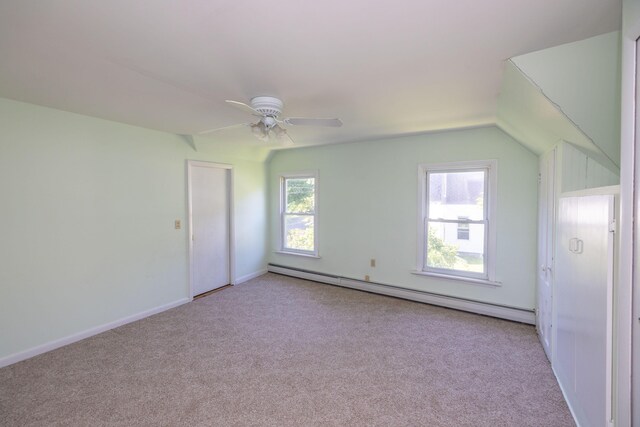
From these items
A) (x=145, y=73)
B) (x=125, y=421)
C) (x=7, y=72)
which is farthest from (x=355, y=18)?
(x=125, y=421)

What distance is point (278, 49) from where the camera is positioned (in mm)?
1653

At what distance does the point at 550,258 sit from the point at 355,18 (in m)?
2.63

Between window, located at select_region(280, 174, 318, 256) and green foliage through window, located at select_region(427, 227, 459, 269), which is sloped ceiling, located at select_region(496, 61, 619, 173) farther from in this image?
window, located at select_region(280, 174, 318, 256)

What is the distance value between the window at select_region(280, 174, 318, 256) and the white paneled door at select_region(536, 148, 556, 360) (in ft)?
10.2

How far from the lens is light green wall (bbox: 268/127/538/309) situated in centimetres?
332

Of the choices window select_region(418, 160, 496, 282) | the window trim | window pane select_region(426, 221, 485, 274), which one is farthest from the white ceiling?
the window trim

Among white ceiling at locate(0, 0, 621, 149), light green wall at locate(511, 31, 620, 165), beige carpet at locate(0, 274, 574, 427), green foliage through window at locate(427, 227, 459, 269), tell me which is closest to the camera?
white ceiling at locate(0, 0, 621, 149)

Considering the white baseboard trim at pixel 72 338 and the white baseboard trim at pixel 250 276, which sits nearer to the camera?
the white baseboard trim at pixel 72 338

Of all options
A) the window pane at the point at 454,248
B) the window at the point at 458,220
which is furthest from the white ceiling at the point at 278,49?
the window pane at the point at 454,248

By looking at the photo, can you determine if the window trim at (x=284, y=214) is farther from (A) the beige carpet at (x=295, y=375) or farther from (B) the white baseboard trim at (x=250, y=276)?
(A) the beige carpet at (x=295, y=375)

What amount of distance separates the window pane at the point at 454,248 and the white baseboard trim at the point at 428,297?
0.42 meters

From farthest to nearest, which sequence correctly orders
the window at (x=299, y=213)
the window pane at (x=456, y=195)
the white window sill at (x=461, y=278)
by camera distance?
the window at (x=299, y=213)
the window pane at (x=456, y=195)
the white window sill at (x=461, y=278)

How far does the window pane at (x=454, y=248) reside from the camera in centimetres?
364

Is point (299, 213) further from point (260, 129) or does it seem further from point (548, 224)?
point (548, 224)
